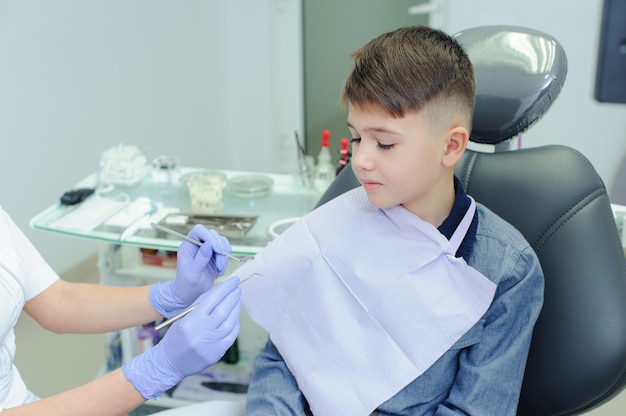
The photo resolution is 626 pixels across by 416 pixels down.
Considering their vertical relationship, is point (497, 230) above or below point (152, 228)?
above

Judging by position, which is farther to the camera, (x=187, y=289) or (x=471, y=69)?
Result: (x=187, y=289)

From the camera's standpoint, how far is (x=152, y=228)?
175 cm

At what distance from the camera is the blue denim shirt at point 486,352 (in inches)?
40.4

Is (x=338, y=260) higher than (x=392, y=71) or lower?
lower

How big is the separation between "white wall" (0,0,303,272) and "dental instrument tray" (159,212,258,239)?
44.9 inches

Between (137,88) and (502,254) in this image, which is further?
(137,88)

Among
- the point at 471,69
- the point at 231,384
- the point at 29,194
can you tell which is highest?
the point at 471,69

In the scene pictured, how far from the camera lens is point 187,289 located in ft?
4.14

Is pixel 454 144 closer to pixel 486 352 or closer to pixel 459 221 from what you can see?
pixel 459 221

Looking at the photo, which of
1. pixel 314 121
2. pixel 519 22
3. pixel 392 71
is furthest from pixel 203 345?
pixel 314 121

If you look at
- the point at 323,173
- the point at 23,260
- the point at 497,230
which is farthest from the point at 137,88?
the point at 497,230

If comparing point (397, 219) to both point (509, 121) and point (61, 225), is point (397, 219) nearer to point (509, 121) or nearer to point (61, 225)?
point (509, 121)

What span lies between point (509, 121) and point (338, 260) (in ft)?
1.37

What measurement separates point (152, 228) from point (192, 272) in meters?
0.56
